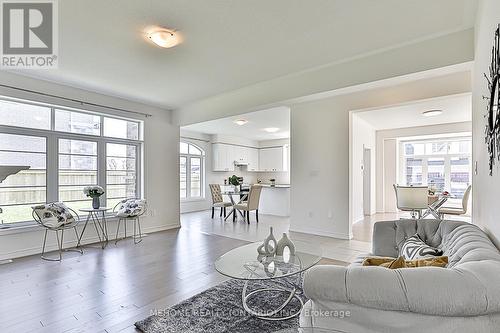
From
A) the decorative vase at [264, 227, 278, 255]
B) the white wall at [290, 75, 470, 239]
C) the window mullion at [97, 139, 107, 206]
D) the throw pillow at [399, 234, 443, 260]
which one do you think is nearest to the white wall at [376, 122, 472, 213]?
the white wall at [290, 75, 470, 239]

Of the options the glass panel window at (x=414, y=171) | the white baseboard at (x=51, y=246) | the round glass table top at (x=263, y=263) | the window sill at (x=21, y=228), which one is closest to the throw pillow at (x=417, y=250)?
the round glass table top at (x=263, y=263)

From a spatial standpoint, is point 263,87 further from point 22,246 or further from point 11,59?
point 22,246

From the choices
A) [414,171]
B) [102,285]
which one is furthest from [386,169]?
[102,285]

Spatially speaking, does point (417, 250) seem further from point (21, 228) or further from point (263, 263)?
point (21, 228)

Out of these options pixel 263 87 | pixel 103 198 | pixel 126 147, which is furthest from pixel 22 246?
pixel 263 87

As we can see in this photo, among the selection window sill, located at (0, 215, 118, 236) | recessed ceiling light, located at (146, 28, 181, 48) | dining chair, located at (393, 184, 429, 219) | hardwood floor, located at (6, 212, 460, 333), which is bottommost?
hardwood floor, located at (6, 212, 460, 333)

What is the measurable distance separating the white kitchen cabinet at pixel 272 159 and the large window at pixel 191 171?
2523 millimetres

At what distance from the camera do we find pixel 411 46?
10.1ft

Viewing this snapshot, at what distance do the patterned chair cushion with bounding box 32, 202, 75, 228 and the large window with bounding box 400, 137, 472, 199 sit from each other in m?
8.81

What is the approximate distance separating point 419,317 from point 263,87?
378cm

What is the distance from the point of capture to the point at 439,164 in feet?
27.2

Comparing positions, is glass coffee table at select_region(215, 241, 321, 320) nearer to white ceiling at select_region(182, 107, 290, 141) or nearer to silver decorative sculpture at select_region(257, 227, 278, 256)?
silver decorative sculpture at select_region(257, 227, 278, 256)

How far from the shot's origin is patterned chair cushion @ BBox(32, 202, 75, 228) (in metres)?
3.84

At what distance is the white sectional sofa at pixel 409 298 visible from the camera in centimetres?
110
